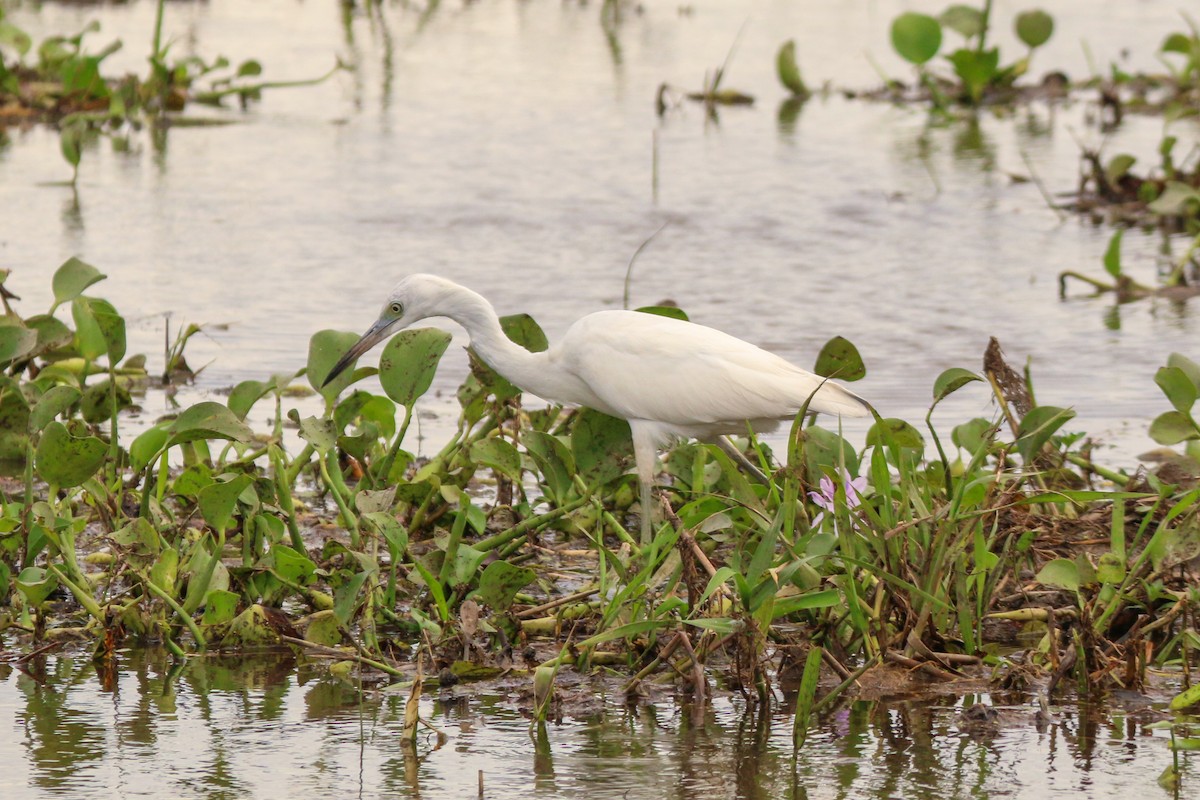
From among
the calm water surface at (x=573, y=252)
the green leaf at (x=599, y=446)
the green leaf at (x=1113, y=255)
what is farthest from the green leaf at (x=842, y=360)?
the green leaf at (x=1113, y=255)

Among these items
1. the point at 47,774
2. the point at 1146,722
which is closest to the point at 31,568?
the point at 47,774

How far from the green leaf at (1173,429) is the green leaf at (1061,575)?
904 millimetres

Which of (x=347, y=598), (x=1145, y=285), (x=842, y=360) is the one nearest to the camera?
(x=347, y=598)

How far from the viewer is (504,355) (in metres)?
5.27

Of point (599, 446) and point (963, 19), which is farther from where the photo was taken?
point (963, 19)

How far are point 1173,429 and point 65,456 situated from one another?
2.79 metres

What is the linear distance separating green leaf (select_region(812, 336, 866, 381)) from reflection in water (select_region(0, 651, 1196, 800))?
1.01m

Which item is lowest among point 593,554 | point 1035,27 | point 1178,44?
point 593,554

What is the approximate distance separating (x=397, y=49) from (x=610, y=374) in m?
11.2

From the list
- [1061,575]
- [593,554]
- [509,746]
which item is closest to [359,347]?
[593,554]

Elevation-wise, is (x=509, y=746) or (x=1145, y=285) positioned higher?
(x=1145, y=285)

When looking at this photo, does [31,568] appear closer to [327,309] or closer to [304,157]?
[327,309]

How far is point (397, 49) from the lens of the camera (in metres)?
15.9

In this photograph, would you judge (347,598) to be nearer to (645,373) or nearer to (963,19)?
(645,373)
